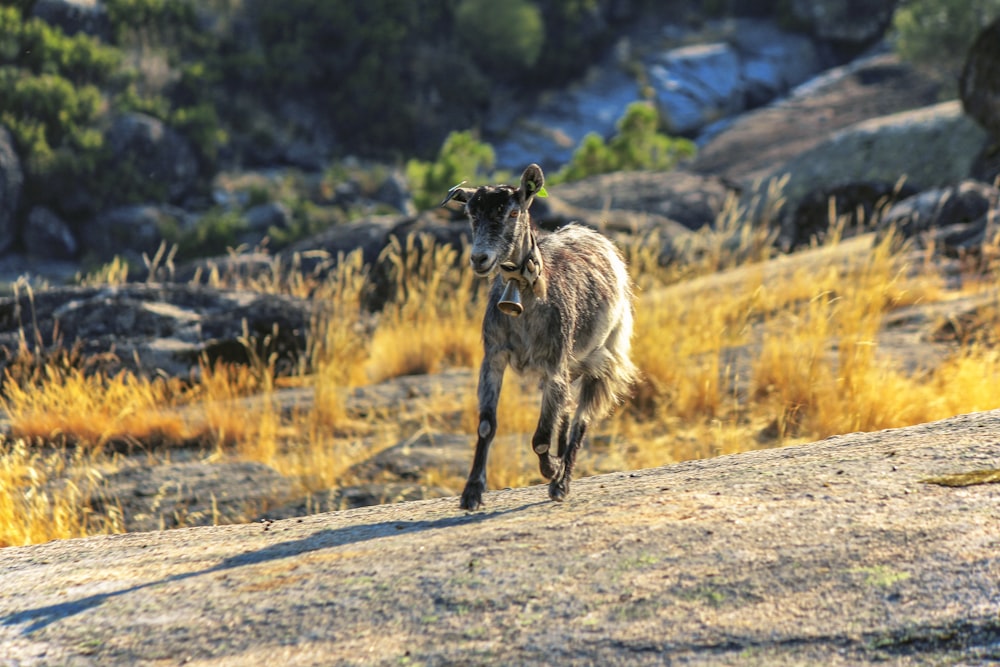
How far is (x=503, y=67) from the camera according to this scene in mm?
73312

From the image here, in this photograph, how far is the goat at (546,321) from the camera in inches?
177

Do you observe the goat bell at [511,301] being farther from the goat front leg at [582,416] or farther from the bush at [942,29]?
the bush at [942,29]

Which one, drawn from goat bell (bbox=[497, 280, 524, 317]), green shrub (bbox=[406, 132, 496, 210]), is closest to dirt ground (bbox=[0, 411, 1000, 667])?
goat bell (bbox=[497, 280, 524, 317])

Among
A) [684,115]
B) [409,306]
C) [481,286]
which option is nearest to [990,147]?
[481,286]

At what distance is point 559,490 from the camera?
4.86 m

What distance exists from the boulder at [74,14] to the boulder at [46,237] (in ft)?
38.2

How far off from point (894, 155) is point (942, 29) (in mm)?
22162

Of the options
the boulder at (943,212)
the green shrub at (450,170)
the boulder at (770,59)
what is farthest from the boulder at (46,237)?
the boulder at (943,212)

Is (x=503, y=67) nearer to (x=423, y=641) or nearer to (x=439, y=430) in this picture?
(x=439, y=430)

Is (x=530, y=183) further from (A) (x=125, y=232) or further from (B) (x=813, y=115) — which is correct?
(B) (x=813, y=115)

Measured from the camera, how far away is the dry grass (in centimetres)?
743

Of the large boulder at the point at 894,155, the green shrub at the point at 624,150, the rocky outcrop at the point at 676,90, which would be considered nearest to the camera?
the large boulder at the point at 894,155

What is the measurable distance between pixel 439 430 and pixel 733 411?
255cm

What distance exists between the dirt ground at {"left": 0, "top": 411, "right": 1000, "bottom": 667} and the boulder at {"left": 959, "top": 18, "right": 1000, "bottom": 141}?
17.7 metres
